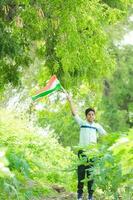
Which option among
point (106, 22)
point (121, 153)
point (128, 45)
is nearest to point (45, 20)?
point (106, 22)

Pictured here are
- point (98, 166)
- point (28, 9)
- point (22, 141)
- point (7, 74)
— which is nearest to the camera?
point (98, 166)

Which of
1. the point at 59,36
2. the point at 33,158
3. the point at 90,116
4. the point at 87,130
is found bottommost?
the point at 33,158

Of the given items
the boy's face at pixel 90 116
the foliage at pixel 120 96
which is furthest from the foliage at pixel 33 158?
the foliage at pixel 120 96

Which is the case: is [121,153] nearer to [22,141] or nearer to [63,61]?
[63,61]

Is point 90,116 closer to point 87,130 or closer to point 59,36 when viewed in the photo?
point 87,130

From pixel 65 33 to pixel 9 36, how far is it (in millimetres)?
984

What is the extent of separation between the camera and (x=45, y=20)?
10867 mm

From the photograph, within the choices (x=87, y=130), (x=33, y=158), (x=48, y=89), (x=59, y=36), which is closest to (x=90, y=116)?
(x=87, y=130)

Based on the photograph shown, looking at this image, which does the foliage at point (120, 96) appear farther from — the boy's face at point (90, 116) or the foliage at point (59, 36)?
the boy's face at point (90, 116)

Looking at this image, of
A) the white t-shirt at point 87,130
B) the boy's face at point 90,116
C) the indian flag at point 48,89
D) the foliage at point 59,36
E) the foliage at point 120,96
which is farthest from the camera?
the foliage at point 120,96

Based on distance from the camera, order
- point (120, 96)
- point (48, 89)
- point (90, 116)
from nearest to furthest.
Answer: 1. point (48, 89)
2. point (90, 116)
3. point (120, 96)

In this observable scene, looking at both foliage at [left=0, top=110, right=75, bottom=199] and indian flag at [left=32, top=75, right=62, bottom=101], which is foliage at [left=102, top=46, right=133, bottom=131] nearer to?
foliage at [left=0, top=110, right=75, bottom=199]

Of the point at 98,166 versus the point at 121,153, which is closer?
the point at 121,153

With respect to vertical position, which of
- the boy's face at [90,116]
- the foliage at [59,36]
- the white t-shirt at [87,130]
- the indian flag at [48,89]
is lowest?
the white t-shirt at [87,130]
